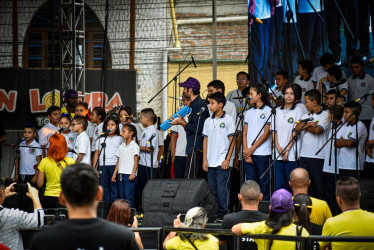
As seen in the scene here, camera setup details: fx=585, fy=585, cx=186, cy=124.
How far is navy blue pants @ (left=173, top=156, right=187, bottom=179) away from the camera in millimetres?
8836

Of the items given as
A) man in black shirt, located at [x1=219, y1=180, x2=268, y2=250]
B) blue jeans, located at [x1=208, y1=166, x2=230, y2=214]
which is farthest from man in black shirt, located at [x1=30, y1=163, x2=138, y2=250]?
blue jeans, located at [x1=208, y1=166, x2=230, y2=214]

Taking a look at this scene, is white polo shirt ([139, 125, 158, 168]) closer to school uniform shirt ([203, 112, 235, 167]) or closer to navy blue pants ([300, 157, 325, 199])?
school uniform shirt ([203, 112, 235, 167])

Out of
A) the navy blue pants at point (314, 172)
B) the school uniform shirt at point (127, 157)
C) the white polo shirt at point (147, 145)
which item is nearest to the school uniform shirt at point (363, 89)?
the navy blue pants at point (314, 172)

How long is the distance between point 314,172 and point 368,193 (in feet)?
4.30

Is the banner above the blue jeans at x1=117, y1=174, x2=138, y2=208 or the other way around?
above

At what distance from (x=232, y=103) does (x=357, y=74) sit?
1.90 metres

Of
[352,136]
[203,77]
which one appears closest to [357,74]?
[352,136]

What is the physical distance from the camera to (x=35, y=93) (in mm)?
13492

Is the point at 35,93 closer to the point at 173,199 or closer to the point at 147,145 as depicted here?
the point at 147,145

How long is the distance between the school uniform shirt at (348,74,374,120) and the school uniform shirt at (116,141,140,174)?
3286 millimetres

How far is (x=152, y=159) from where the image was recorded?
27.6ft

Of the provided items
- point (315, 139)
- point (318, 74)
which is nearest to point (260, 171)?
point (315, 139)

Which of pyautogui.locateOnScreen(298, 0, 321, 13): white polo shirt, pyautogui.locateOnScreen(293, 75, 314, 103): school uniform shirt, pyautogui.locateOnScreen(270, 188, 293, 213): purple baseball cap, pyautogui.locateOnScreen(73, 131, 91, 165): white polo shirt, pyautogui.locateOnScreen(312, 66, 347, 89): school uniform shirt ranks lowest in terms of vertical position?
pyautogui.locateOnScreen(270, 188, 293, 213): purple baseball cap

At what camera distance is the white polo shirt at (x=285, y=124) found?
7.88 meters
